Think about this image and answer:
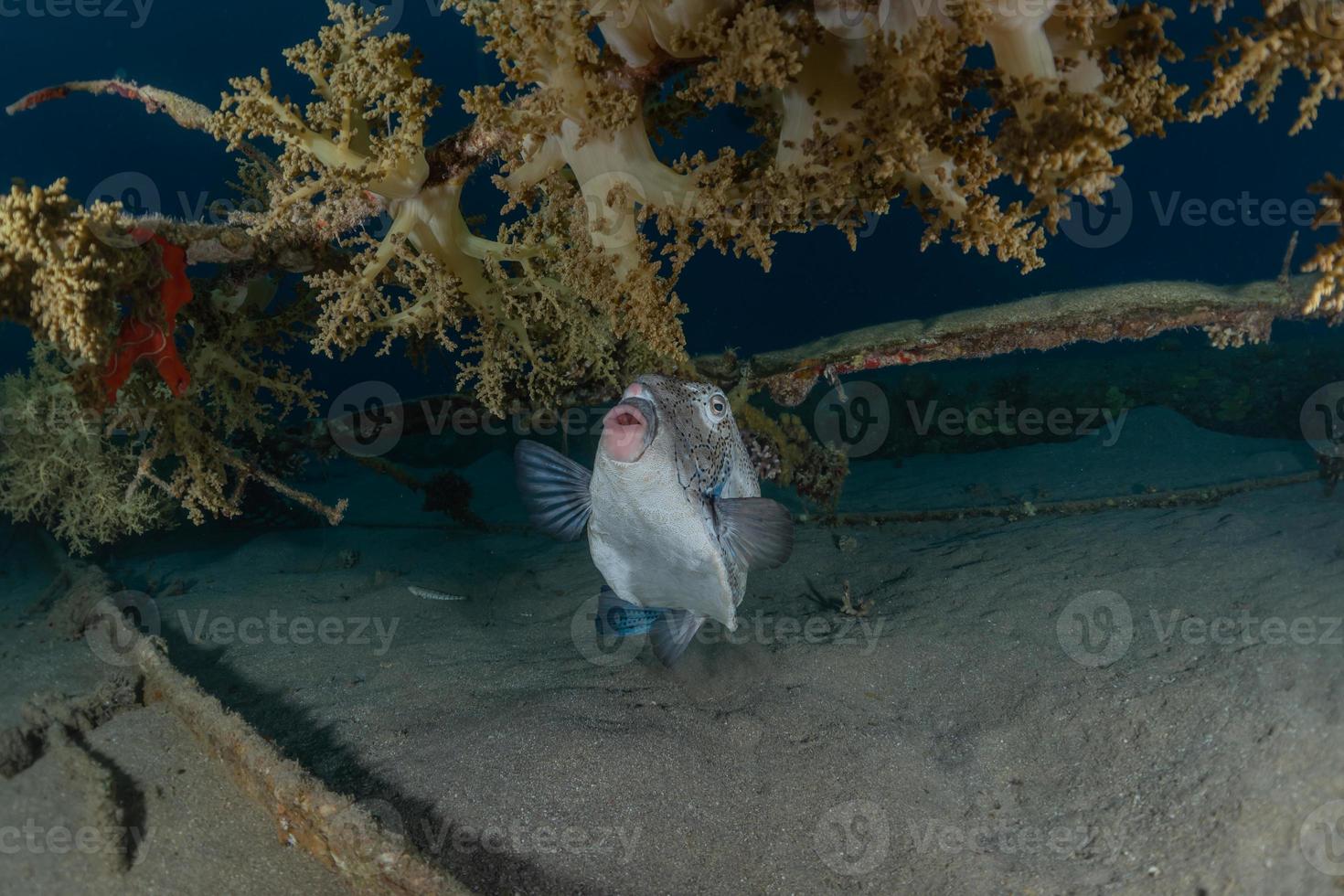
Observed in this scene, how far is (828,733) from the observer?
3.20 m

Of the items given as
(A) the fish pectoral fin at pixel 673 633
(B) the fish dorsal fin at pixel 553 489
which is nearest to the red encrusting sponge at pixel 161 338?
(B) the fish dorsal fin at pixel 553 489

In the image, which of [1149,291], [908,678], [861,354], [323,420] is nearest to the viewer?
[908,678]

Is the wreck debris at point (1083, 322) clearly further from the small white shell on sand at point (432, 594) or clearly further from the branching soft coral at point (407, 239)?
the small white shell on sand at point (432, 594)

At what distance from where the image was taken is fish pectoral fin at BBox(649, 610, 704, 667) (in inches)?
132

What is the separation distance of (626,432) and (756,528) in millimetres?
742

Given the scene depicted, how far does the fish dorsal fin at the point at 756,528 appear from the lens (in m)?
2.75

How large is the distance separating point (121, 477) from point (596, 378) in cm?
431

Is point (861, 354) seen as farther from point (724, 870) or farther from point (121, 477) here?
point (121, 477)

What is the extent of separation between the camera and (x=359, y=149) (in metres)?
3.26

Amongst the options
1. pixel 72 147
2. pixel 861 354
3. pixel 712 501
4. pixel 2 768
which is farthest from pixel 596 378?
pixel 72 147

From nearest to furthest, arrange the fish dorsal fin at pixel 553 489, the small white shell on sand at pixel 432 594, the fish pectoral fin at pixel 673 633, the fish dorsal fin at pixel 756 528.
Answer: the fish dorsal fin at pixel 756 528 < the fish dorsal fin at pixel 553 489 < the fish pectoral fin at pixel 673 633 < the small white shell on sand at pixel 432 594

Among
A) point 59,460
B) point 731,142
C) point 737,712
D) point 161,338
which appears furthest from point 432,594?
point 731,142

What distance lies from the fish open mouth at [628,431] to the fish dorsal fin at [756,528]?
0.51 meters

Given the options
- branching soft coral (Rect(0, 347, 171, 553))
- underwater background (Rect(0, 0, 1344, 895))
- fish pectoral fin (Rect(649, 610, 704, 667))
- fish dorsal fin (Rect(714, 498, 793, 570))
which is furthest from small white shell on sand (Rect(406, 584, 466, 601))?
fish dorsal fin (Rect(714, 498, 793, 570))
